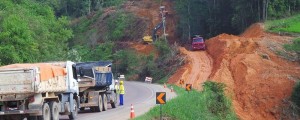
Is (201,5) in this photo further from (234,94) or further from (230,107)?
(230,107)

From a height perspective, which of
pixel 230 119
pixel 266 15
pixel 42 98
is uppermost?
pixel 266 15

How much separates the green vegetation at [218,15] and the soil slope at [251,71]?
5741 millimetres

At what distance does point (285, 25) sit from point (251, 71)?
622 inches

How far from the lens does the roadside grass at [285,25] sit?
2414 inches

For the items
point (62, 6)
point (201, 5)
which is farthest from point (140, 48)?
point (62, 6)

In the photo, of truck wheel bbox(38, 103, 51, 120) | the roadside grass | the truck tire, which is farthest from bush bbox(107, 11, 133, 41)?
truck wheel bbox(38, 103, 51, 120)

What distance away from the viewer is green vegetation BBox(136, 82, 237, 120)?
90.2 ft

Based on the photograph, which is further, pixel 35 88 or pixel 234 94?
pixel 234 94

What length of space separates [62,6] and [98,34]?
59.5 feet

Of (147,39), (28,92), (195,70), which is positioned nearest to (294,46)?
(195,70)

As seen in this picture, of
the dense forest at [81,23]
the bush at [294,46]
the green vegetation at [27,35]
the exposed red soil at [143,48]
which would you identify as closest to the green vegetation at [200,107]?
the green vegetation at [27,35]

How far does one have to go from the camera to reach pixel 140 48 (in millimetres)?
85875

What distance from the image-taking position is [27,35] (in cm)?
4691

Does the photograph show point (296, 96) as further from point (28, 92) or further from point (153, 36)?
point (153, 36)
